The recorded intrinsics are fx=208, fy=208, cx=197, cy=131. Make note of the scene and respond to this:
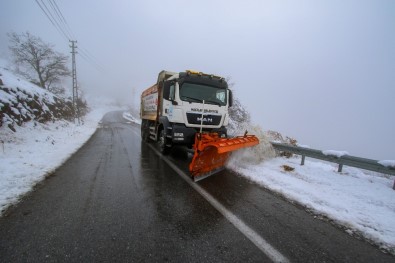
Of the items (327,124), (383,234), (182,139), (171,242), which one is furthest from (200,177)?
(327,124)

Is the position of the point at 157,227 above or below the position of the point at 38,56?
below

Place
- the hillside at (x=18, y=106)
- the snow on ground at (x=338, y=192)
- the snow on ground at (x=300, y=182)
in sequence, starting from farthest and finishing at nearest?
the hillside at (x=18, y=106)
the snow on ground at (x=300, y=182)
the snow on ground at (x=338, y=192)

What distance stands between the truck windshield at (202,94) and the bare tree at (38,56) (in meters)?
26.0

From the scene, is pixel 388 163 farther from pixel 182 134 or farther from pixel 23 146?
pixel 23 146

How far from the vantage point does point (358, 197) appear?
4680mm

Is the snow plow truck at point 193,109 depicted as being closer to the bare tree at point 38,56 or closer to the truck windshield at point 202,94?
the truck windshield at point 202,94

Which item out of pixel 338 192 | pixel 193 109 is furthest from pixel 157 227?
pixel 193 109


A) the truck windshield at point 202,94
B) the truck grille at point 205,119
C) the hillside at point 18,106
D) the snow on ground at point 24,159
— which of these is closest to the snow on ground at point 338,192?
the truck grille at point 205,119

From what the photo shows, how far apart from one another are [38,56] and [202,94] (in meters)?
27.5

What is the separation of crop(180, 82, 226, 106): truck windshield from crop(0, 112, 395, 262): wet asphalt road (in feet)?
11.1

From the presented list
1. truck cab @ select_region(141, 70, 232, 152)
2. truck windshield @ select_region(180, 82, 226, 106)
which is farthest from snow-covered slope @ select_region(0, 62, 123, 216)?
truck windshield @ select_region(180, 82, 226, 106)

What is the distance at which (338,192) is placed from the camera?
4895 millimetres

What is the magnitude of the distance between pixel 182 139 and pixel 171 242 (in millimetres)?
4598

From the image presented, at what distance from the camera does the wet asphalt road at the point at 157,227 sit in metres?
2.57
